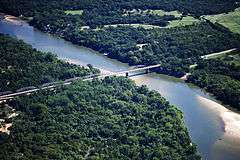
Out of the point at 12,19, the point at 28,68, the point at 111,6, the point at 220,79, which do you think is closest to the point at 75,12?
the point at 111,6

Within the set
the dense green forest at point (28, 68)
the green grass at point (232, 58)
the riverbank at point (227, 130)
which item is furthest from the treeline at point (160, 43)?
the riverbank at point (227, 130)

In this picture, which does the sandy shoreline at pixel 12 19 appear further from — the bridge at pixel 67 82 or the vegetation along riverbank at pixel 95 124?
the vegetation along riverbank at pixel 95 124

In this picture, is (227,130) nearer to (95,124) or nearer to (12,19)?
(95,124)

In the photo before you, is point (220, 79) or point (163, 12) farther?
point (163, 12)

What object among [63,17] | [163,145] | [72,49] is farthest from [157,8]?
[163,145]

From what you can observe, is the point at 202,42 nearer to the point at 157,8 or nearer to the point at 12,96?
the point at 157,8

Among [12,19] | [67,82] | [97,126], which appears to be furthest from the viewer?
[12,19]
